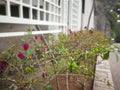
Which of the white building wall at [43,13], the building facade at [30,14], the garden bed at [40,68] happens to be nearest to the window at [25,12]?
the building facade at [30,14]

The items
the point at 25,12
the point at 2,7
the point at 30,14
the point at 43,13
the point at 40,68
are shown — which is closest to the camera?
the point at 40,68

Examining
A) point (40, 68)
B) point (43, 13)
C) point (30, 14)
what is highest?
point (43, 13)

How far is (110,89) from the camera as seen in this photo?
93.1 inches

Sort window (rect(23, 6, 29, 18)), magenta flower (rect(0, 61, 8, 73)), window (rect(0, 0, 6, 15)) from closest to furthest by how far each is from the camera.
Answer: magenta flower (rect(0, 61, 8, 73)) → window (rect(0, 0, 6, 15)) → window (rect(23, 6, 29, 18))

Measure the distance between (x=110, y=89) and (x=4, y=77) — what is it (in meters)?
1.59

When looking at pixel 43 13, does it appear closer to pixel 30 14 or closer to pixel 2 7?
pixel 30 14

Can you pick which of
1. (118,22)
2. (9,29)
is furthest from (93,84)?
(118,22)

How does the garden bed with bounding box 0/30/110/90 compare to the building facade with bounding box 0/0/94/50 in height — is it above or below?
below

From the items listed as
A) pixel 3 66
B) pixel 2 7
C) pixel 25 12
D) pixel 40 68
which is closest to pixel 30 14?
pixel 25 12

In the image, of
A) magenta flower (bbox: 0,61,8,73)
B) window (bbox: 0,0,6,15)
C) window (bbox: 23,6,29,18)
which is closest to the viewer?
magenta flower (bbox: 0,61,8,73)

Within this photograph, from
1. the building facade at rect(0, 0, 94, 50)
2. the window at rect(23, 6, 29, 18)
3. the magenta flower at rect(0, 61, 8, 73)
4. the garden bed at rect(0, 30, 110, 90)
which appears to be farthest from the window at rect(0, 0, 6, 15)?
the magenta flower at rect(0, 61, 8, 73)

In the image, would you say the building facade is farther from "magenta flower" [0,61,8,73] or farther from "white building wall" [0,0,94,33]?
"magenta flower" [0,61,8,73]

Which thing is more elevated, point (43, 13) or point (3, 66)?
point (43, 13)

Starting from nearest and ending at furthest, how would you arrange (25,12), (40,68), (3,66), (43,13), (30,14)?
(3,66), (40,68), (30,14), (25,12), (43,13)
